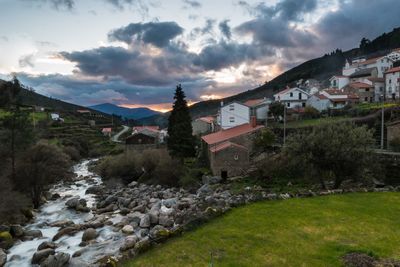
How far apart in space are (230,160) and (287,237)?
24.7 meters

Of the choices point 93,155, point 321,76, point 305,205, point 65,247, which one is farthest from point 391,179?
point 321,76

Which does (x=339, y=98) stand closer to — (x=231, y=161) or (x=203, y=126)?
(x=203, y=126)

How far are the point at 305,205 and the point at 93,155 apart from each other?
262 ft

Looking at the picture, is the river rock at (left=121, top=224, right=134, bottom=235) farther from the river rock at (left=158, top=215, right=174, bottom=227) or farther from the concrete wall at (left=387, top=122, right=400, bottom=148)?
the concrete wall at (left=387, top=122, right=400, bottom=148)

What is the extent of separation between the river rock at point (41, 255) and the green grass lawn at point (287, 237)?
332 inches

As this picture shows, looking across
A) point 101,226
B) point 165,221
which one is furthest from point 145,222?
point 101,226

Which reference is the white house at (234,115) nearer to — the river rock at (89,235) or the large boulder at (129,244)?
the river rock at (89,235)

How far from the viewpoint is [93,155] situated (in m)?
90.0

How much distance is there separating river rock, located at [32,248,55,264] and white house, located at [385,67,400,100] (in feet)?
224

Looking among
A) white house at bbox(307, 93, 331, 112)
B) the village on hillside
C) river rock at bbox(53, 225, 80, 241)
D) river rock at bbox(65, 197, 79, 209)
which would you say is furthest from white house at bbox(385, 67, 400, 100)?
river rock at bbox(53, 225, 80, 241)

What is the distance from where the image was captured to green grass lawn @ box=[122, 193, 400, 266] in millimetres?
11797

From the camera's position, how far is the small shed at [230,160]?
125 ft

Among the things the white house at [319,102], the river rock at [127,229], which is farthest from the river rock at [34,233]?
the white house at [319,102]

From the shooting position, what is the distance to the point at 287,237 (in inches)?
535
